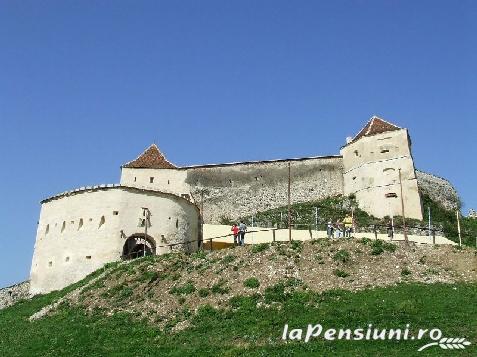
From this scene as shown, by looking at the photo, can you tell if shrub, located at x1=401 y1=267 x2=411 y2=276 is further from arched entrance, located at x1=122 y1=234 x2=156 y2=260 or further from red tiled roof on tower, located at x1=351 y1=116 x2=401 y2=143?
red tiled roof on tower, located at x1=351 y1=116 x2=401 y2=143

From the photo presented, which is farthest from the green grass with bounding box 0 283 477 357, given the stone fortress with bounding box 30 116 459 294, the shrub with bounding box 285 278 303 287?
the stone fortress with bounding box 30 116 459 294

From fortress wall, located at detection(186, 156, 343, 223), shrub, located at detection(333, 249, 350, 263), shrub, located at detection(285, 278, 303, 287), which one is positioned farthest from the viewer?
fortress wall, located at detection(186, 156, 343, 223)

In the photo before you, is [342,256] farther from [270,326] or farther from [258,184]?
[258,184]

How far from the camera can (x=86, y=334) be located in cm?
2089

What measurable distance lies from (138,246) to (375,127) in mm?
28396

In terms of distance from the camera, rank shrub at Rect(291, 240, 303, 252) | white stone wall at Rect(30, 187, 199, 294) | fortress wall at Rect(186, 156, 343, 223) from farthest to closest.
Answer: fortress wall at Rect(186, 156, 343, 223) < white stone wall at Rect(30, 187, 199, 294) < shrub at Rect(291, 240, 303, 252)

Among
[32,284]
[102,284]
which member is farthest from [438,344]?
[32,284]

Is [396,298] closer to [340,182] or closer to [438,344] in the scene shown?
[438,344]

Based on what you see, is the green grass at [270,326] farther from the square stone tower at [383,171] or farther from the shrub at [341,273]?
the square stone tower at [383,171]

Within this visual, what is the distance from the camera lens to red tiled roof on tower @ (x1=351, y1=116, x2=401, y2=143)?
52.2 meters

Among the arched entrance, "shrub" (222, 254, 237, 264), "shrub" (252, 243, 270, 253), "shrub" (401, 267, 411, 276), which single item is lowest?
"shrub" (401, 267, 411, 276)

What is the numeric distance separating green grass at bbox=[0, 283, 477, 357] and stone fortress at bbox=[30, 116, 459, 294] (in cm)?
879

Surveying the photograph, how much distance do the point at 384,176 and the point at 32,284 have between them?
30.8m

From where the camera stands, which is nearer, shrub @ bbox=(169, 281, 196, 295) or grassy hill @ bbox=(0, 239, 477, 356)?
grassy hill @ bbox=(0, 239, 477, 356)
